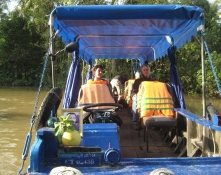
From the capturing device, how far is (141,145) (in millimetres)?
5316

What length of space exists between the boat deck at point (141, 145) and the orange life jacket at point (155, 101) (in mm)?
471

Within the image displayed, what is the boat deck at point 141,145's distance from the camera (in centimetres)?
482

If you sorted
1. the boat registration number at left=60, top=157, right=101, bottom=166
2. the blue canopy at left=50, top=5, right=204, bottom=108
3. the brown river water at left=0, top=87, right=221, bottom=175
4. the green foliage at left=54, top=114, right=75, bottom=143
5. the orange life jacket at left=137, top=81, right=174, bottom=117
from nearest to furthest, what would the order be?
1. the boat registration number at left=60, top=157, right=101, bottom=166
2. the green foliage at left=54, top=114, right=75, bottom=143
3. the blue canopy at left=50, top=5, right=204, bottom=108
4. the orange life jacket at left=137, top=81, right=174, bottom=117
5. the brown river water at left=0, top=87, right=221, bottom=175

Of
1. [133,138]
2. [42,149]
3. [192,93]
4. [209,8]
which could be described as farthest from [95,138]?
[209,8]

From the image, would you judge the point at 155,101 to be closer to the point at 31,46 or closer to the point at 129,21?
the point at 129,21

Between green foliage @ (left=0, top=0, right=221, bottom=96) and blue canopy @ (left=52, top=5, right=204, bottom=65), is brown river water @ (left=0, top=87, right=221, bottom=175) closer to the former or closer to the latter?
blue canopy @ (left=52, top=5, right=204, bottom=65)

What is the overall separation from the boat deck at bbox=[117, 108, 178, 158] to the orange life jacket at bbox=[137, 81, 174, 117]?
1.55 ft

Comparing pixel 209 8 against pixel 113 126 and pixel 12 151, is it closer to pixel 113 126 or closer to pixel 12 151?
pixel 12 151

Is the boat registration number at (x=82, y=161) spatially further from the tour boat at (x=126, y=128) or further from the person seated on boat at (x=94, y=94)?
the person seated on boat at (x=94, y=94)

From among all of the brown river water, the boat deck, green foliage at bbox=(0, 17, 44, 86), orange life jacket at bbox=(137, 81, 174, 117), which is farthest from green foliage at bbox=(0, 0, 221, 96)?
orange life jacket at bbox=(137, 81, 174, 117)

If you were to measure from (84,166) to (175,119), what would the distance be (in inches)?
96.8

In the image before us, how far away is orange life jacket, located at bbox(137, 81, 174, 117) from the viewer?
17.9 ft

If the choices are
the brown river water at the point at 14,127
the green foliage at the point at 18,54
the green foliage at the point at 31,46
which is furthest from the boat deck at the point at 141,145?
the green foliage at the point at 18,54

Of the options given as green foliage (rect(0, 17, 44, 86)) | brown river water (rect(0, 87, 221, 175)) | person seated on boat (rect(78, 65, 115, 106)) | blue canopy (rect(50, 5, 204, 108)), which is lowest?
brown river water (rect(0, 87, 221, 175))
